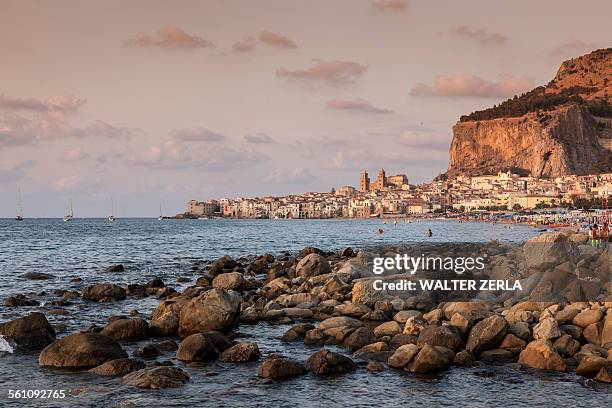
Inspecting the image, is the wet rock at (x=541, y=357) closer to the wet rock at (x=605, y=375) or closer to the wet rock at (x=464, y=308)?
the wet rock at (x=605, y=375)

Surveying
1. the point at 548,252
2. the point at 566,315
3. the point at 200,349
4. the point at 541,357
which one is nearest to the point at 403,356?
the point at 541,357

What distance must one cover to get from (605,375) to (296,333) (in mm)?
8604

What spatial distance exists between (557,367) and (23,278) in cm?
3058

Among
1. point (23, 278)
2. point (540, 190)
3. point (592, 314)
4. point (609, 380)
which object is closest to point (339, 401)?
point (609, 380)

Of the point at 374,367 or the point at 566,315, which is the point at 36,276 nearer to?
the point at 374,367

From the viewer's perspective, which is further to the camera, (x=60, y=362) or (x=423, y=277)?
(x=423, y=277)

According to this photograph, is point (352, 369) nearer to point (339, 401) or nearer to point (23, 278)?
point (339, 401)

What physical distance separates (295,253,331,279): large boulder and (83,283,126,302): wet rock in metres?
8.42

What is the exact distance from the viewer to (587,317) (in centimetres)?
1666

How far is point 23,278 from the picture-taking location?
1380 inches

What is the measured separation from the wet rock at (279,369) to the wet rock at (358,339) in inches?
101

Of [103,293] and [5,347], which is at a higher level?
[103,293]

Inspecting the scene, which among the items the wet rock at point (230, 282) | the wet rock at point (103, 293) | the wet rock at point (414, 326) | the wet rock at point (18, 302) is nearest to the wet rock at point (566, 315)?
the wet rock at point (414, 326)

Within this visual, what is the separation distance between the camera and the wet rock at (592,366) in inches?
557
